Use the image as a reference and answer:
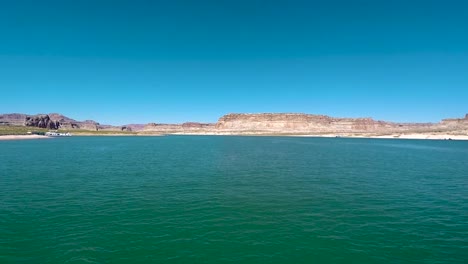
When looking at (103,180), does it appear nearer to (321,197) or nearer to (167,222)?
(167,222)

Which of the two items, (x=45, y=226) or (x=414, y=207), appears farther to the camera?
(x=414, y=207)

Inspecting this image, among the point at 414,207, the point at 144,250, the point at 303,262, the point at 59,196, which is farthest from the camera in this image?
the point at 59,196

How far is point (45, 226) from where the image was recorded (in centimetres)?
2134

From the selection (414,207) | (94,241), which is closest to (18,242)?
(94,241)

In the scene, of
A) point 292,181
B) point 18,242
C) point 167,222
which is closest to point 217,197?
point 167,222

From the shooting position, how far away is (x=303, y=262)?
1661 centimetres

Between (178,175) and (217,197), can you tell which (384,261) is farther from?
(178,175)

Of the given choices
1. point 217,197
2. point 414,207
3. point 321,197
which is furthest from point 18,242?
point 414,207

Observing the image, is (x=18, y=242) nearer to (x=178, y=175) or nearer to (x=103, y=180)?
(x=103, y=180)

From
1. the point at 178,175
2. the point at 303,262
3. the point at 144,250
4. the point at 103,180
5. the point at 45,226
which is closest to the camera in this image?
the point at 303,262

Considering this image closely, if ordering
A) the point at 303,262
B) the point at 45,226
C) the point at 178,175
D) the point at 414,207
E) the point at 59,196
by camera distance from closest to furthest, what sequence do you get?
the point at 303,262 → the point at 45,226 → the point at 414,207 → the point at 59,196 → the point at 178,175

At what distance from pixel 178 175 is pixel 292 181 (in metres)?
15.9

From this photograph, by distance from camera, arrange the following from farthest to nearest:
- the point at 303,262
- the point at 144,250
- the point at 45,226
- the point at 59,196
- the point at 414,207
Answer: the point at 59,196
the point at 414,207
the point at 45,226
the point at 144,250
the point at 303,262

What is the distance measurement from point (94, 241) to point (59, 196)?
14.1 meters
